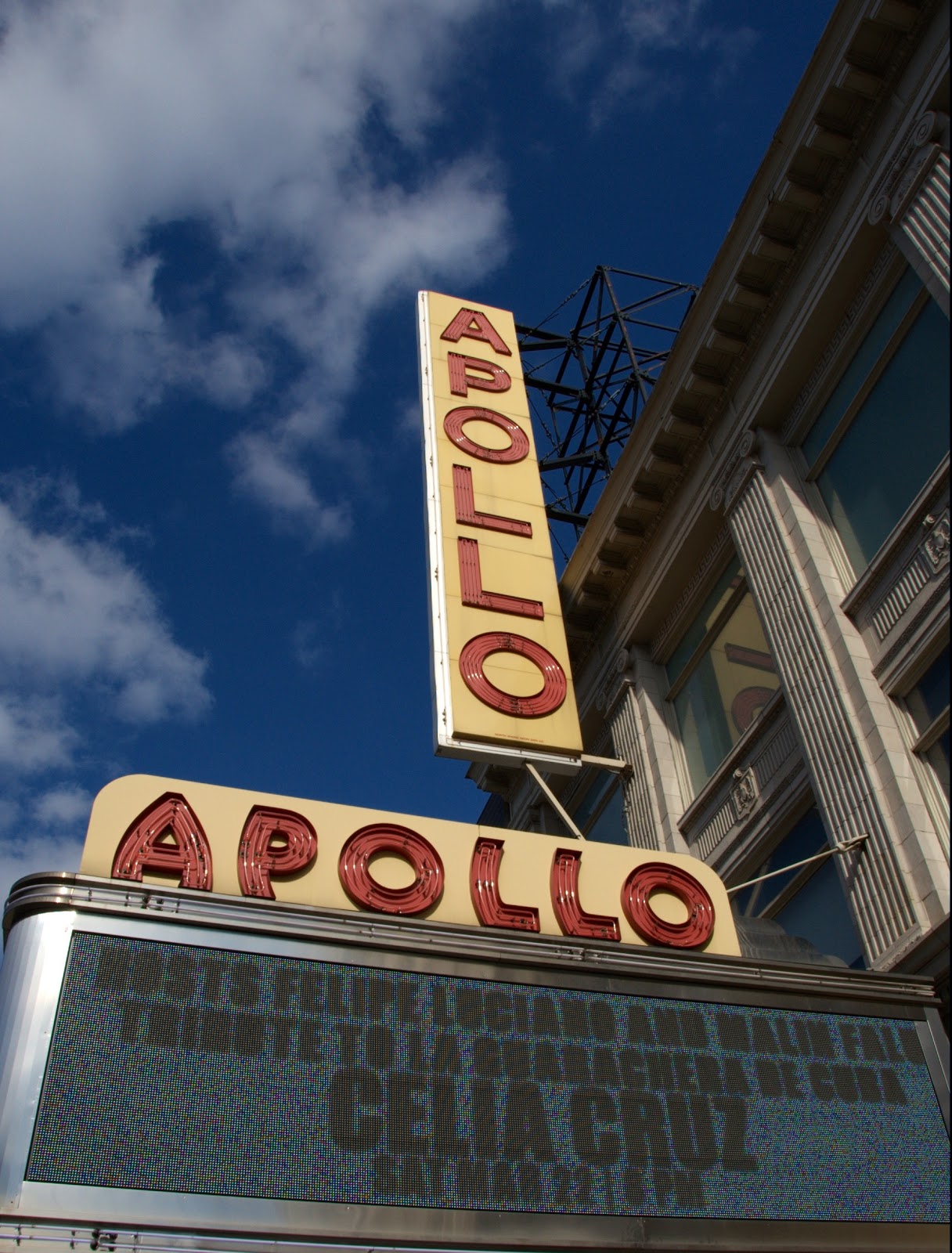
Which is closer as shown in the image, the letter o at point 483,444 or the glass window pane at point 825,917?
the glass window pane at point 825,917

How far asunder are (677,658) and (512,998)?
10.6m

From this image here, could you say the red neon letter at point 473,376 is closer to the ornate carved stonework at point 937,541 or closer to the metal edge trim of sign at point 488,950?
the ornate carved stonework at point 937,541

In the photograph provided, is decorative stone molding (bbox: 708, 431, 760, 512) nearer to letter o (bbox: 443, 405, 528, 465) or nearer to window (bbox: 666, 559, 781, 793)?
window (bbox: 666, 559, 781, 793)

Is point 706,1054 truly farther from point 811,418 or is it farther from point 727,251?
point 727,251

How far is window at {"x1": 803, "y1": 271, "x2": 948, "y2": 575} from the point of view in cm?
1292

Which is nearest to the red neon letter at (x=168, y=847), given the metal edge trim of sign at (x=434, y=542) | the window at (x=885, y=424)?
the metal edge trim of sign at (x=434, y=542)

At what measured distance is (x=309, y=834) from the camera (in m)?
10.1

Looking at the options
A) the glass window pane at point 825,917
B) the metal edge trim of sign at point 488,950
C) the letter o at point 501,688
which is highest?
the letter o at point 501,688

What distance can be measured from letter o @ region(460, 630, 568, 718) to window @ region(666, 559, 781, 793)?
274cm

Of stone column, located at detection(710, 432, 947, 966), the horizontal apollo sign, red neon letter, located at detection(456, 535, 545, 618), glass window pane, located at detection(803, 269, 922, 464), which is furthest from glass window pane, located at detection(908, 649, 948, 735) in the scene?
red neon letter, located at detection(456, 535, 545, 618)

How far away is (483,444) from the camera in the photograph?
18.9 metres

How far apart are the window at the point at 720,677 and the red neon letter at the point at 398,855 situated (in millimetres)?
6690

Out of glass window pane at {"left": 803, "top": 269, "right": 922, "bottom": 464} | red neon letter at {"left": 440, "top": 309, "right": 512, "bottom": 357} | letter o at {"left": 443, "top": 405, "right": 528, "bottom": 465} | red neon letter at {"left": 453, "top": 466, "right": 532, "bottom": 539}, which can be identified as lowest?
glass window pane at {"left": 803, "top": 269, "right": 922, "bottom": 464}

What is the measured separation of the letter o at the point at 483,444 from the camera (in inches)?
731
